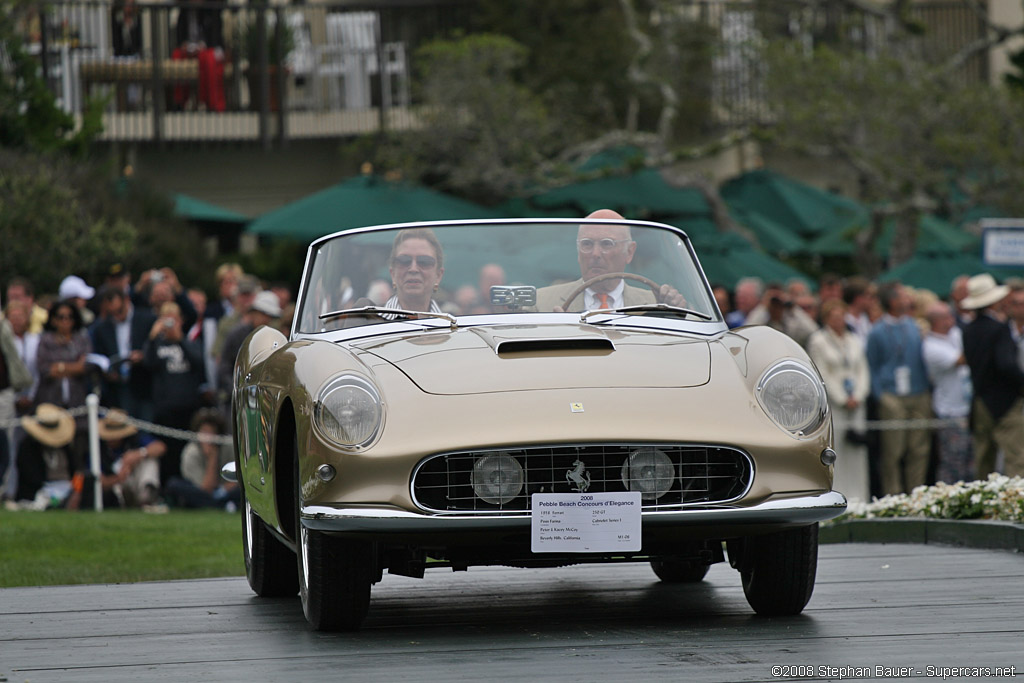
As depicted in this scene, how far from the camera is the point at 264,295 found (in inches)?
584

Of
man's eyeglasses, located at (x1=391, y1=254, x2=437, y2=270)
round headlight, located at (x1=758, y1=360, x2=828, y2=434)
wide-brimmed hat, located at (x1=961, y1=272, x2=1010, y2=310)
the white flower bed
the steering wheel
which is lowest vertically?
the white flower bed

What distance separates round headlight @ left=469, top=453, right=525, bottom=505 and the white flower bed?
163 inches

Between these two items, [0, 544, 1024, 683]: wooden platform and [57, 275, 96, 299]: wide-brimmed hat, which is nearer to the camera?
[0, 544, 1024, 683]: wooden platform

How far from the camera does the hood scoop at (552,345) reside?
256 inches

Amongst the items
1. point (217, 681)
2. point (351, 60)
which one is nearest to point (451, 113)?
point (351, 60)

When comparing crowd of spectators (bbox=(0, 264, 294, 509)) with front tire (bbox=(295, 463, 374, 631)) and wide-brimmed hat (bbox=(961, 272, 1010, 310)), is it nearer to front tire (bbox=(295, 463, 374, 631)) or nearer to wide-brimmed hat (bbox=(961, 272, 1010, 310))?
wide-brimmed hat (bbox=(961, 272, 1010, 310))

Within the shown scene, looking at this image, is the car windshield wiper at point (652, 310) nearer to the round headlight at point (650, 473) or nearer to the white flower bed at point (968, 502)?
the round headlight at point (650, 473)

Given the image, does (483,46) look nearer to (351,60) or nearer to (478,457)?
(351,60)

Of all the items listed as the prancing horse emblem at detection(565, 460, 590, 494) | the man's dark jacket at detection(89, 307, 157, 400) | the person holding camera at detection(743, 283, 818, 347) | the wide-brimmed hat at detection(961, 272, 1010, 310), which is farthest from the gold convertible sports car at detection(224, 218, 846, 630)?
the man's dark jacket at detection(89, 307, 157, 400)

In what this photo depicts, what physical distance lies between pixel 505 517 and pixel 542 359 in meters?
0.74

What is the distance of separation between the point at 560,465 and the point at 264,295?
9137mm

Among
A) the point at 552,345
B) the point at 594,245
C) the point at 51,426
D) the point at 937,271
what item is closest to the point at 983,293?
the point at 937,271

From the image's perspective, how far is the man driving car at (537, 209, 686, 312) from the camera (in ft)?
24.0

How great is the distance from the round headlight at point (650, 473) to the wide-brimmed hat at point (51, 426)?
10320 mm
